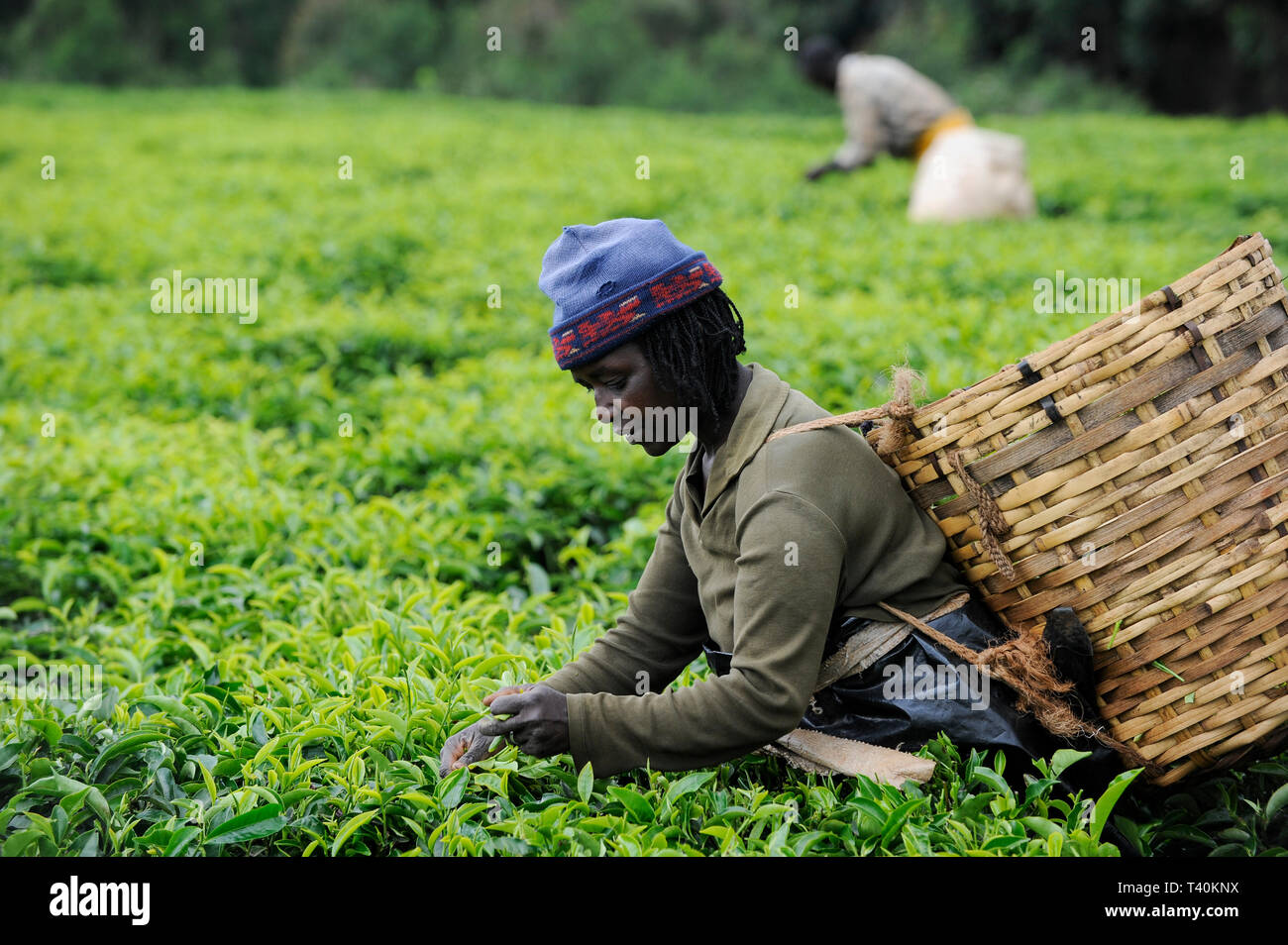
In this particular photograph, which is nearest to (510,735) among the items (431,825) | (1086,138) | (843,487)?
(431,825)

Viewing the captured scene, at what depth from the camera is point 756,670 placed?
188 cm

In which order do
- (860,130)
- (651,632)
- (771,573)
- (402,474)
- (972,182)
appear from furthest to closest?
1. (860,130)
2. (972,182)
3. (402,474)
4. (651,632)
5. (771,573)

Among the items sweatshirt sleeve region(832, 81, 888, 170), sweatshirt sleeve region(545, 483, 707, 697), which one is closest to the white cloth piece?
sweatshirt sleeve region(832, 81, 888, 170)

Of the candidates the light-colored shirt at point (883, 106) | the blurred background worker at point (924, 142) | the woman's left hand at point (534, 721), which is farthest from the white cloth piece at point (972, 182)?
the woman's left hand at point (534, 721)

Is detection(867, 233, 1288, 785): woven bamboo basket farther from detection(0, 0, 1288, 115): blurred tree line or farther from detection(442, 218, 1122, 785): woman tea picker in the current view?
detection(0, 0, 1288, 115): blurred tree line

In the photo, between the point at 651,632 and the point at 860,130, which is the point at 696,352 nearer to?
the point at 651,632

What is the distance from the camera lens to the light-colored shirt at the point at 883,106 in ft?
31.6

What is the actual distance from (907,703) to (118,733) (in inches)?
60.7

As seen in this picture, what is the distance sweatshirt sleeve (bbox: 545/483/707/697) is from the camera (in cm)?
233

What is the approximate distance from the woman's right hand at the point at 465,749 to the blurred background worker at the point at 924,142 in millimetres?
6742

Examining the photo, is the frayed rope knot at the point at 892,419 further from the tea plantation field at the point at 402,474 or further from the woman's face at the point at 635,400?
the tea plantation field at the point at 402,474

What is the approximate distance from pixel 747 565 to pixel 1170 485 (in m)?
0.70

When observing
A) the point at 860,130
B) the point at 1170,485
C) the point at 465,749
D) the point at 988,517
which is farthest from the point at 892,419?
the point at 860,130
